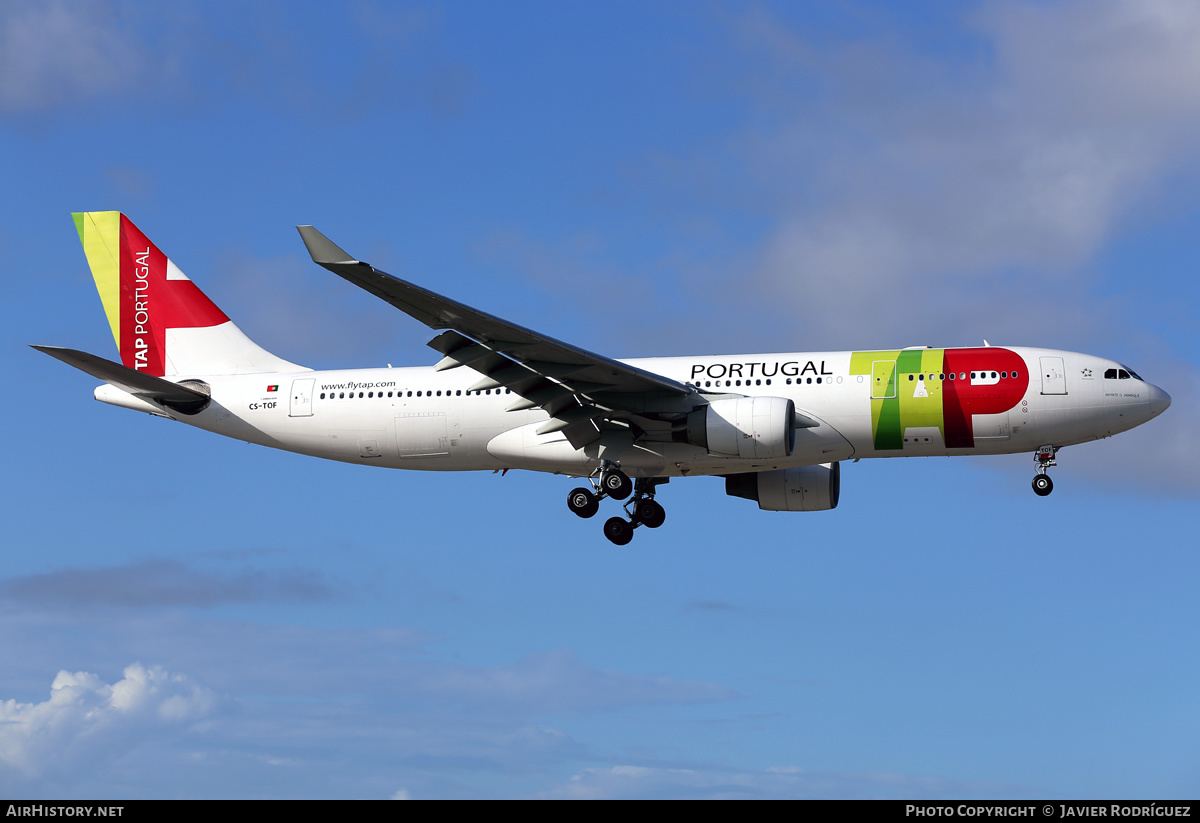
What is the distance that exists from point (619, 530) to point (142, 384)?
43.6 feet

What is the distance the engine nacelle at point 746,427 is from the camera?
101 feet

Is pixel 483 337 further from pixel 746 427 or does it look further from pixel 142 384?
pixel 142 384

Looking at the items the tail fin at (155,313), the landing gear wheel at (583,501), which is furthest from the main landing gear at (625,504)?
the tail fin at (155,313)

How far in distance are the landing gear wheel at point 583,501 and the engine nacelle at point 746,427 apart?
14.0ft

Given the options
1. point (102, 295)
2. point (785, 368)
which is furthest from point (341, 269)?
point (102, 295)

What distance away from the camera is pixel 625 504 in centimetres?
3584

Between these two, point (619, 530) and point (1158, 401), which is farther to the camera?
point (619, 530)

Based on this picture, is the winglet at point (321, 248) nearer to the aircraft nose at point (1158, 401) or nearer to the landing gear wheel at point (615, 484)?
the landing gear wheel at point (615, 484)

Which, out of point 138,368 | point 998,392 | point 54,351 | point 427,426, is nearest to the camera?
point 54,351

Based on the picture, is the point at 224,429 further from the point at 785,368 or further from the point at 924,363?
the point at 924,363

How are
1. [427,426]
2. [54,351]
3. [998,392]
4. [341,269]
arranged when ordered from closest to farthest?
[341,269] → [54,351] → [998,392] → [427,426]

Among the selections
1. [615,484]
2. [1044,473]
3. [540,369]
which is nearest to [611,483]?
[615,484]
